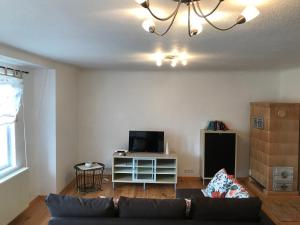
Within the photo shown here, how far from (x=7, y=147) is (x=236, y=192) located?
3.26 m

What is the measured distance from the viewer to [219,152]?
553cm

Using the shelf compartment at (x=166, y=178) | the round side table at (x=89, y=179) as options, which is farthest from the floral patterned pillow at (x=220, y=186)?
the round side table at (x=89, y=179)

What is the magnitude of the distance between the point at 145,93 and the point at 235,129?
2097 mm

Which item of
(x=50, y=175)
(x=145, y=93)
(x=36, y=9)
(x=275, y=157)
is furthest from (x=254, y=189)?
(x=36, y=9)

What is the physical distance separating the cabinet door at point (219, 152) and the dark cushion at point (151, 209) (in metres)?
3.19

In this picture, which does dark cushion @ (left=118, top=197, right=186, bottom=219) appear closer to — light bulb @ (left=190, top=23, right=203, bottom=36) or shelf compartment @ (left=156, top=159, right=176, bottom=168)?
light bulb @ (left=190, top=23, right=203, bottom=36)

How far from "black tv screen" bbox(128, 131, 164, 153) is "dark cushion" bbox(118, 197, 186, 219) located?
330 cm

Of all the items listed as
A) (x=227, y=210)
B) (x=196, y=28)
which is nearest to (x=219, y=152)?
(x=227, y=210)

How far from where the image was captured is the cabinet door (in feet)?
18.1

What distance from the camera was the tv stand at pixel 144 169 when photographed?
540 cm

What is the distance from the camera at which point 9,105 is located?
3.83 m

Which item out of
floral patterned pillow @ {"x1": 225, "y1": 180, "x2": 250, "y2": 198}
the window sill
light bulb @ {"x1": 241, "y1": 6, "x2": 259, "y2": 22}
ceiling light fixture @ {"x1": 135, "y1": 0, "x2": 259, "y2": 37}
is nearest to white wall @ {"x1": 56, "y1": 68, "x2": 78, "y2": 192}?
the window sill

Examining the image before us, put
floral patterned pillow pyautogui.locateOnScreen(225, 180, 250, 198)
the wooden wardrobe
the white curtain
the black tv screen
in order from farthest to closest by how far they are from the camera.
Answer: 1. the black tv screen
2. the wooden wardrobe
3. the white curtain
4. floral patterned pillow pyautogui.locateOnScreen(225, 180, 250, 198)

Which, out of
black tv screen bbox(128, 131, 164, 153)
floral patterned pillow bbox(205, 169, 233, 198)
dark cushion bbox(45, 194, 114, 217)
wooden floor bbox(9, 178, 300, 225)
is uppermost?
black tv screen bbox(128, 131, 164, 153)
